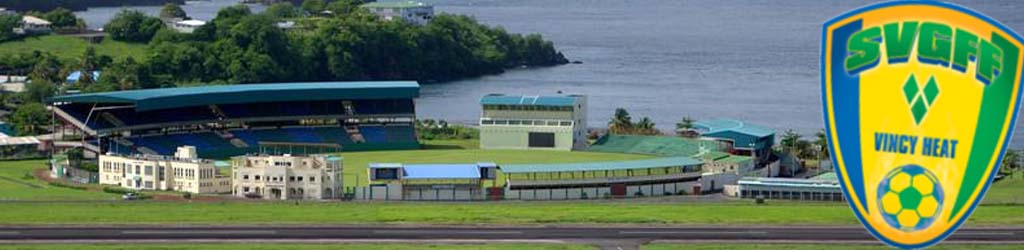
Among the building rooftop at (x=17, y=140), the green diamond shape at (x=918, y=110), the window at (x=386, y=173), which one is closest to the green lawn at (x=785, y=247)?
the window at (x=386, y=173)

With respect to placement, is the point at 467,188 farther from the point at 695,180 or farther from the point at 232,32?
the point at 232,32

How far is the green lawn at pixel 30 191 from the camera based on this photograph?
64125mm

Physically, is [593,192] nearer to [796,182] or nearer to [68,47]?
[796,182]

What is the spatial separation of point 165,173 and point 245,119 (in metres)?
15.9

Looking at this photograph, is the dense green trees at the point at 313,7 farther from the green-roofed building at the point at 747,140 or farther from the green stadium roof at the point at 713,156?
the green stadium roof at the point at 713,156

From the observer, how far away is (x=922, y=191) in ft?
37.5

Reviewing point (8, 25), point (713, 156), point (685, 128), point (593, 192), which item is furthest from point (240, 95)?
point (8, 25)

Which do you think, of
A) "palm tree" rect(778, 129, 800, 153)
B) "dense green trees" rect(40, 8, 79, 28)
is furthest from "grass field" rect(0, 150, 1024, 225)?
"dense green trees" rect(40, 8, 79, 28)

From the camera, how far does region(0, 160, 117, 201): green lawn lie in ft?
210

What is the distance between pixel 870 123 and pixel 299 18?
481ft

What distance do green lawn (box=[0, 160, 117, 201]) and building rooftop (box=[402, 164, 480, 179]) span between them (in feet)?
36.2

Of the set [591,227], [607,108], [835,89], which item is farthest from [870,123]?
[607,108]

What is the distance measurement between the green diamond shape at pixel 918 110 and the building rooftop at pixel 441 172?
177 ft

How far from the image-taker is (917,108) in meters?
11.2
